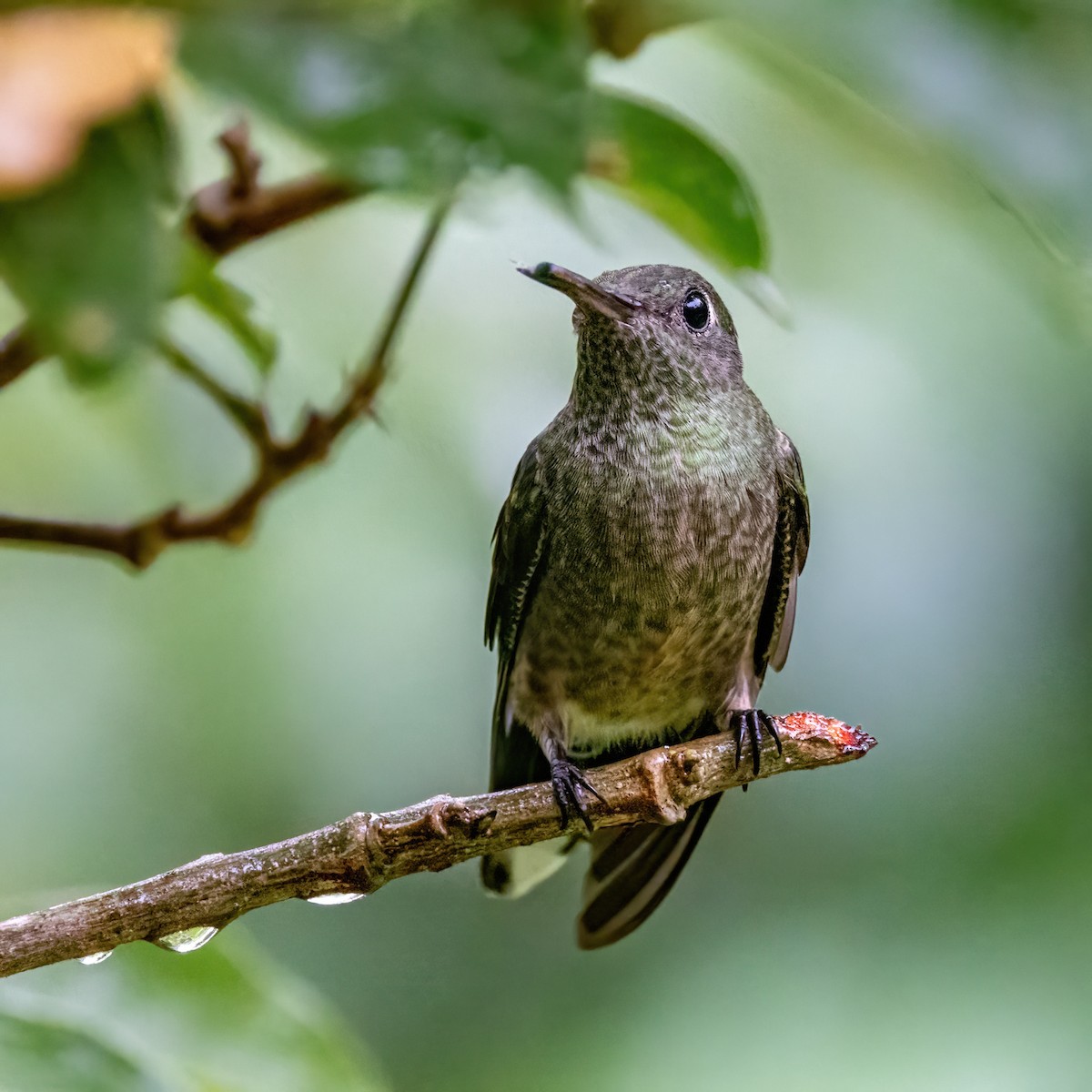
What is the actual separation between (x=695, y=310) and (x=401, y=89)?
221cm

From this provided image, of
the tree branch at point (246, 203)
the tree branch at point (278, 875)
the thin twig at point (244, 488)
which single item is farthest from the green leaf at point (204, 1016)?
the tree branch at point (246, 203)

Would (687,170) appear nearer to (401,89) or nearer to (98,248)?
(401,89)

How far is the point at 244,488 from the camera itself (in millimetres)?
1437

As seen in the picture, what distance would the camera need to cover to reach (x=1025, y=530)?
3740 millimetres

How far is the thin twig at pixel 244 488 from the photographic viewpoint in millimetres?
1352

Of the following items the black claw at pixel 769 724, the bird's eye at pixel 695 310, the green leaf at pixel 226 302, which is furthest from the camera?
the bird's eye at pixel 695 310

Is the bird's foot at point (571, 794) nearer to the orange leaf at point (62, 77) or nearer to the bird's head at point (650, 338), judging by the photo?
the bird's head at point (650, 338)

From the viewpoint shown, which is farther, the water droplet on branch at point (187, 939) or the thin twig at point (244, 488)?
the water droplet on branch at point (187, 939)

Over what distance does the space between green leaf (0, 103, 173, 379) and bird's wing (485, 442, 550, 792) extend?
83.4 inches

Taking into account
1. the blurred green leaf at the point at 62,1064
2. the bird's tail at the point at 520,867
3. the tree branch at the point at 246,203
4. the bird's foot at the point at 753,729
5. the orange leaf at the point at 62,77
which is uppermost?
the orange leaf at the point at 62,77

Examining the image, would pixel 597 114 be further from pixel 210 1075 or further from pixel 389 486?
pixel 389 486

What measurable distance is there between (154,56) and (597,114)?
336 mm

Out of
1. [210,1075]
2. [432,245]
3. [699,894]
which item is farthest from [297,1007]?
[699,894]

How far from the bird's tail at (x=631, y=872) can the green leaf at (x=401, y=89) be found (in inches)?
93.6
